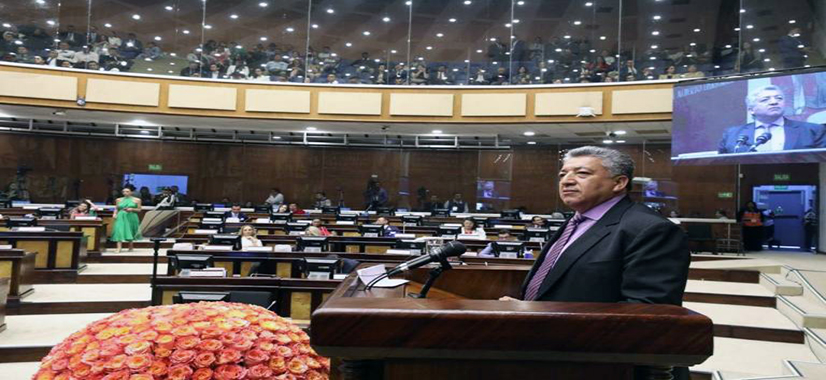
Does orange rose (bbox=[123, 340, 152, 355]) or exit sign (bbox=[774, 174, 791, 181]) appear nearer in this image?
orange rose (bbox=[123, 340, 152, 355])

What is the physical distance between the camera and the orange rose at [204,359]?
837mm

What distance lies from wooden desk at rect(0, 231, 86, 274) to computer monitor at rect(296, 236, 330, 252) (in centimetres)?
280

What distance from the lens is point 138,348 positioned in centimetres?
84

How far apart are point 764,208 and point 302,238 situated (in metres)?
11.2

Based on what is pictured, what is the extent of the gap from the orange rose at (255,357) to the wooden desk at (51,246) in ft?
23.0

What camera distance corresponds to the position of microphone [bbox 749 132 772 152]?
817 centimetres

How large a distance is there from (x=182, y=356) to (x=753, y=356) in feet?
15.4

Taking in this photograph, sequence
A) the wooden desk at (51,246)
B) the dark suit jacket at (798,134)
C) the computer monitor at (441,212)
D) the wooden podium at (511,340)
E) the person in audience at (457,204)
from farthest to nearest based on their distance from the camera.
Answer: the person in audience at (457,204), the computer monitor at (441,212), the dark suit jacket at (798,134), the wooden desk at (51,246), the wooden podium at (511,340)

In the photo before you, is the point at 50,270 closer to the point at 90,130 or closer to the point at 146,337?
the point at 146,337

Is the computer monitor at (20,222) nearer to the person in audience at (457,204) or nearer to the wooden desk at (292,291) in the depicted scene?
the wooden desk at (292,291)

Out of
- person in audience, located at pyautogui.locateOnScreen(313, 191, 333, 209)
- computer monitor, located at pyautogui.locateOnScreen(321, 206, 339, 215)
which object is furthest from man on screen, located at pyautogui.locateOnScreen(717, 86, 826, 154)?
person in audience, located at pyautogui.locateOnScreen(313, 191, 333, 209)

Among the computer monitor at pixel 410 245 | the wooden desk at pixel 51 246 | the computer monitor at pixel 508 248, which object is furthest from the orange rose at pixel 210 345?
the wooden desk at pixel 51 246

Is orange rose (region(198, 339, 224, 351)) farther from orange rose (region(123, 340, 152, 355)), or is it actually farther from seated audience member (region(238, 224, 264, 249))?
seated audience member (region(238, 224, 264, 249))

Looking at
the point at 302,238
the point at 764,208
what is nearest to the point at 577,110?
the point at 764,208
